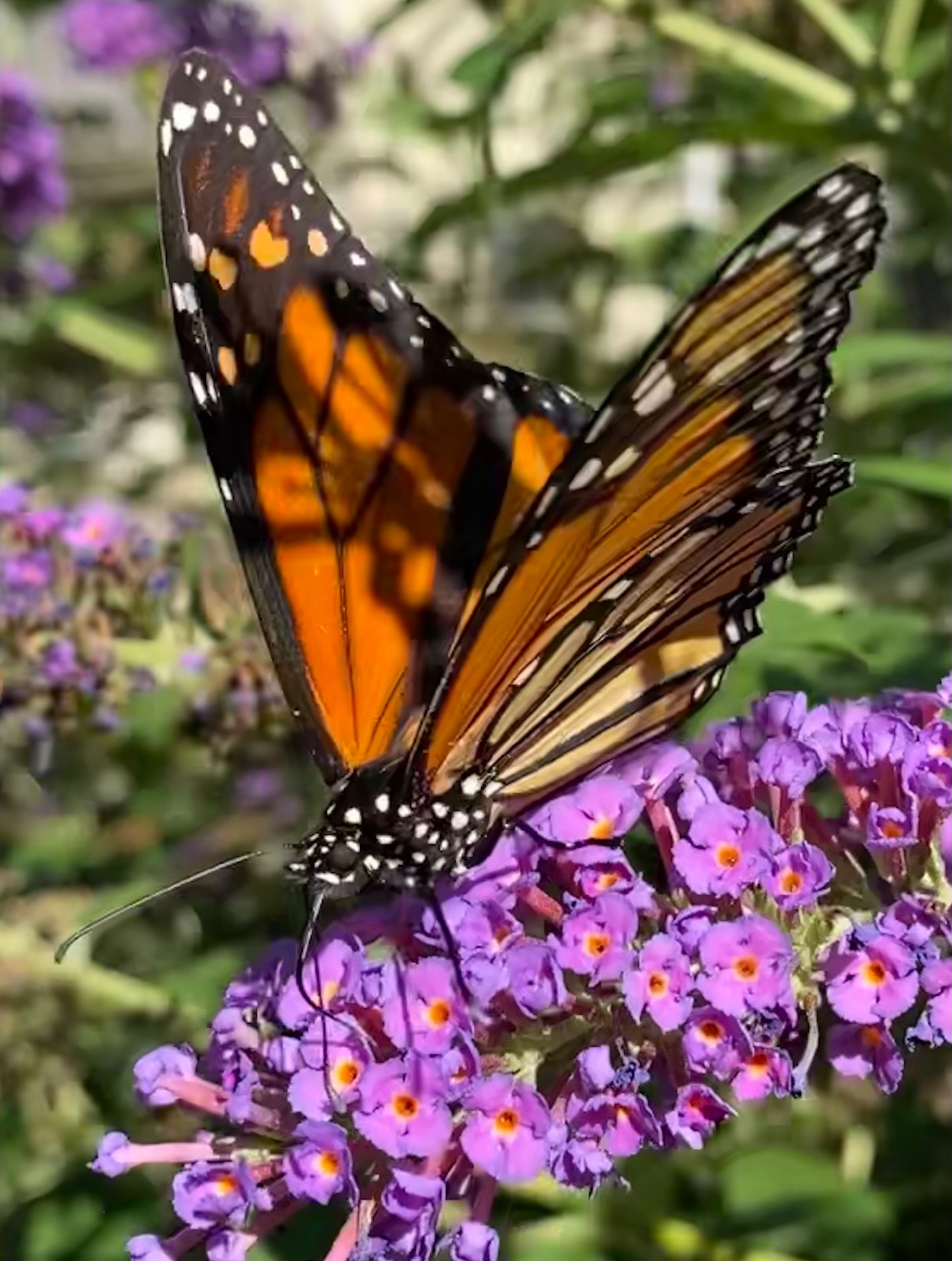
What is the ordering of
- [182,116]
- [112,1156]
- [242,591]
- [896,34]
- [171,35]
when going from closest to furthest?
1. [112,1156]
2. [182,116]
3. [242,591]
4. [896,34]
5. [171,35]

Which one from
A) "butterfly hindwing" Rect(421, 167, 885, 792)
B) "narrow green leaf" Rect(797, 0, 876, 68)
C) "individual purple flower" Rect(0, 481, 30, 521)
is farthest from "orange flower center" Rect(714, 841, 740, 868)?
"narrow green leaf" Rect(797, 0, 876, 68)

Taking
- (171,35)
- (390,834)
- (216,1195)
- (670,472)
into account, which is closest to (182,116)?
(670,472)

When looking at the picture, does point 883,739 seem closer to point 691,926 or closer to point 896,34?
point 691,926

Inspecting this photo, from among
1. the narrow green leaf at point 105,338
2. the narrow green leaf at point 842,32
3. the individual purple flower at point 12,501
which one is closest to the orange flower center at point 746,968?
the individual purple flower at point 12,501

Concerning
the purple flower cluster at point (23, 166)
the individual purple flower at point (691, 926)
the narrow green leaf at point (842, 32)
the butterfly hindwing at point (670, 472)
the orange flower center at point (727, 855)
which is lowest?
the individual purple flower at point (691, 926)

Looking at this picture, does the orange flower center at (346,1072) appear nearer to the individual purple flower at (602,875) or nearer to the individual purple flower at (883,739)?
the individual purple flower at (602,875)

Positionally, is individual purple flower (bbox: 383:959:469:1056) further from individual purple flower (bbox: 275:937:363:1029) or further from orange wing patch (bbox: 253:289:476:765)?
orange wing patch (bbox: 253:289:476:765)
